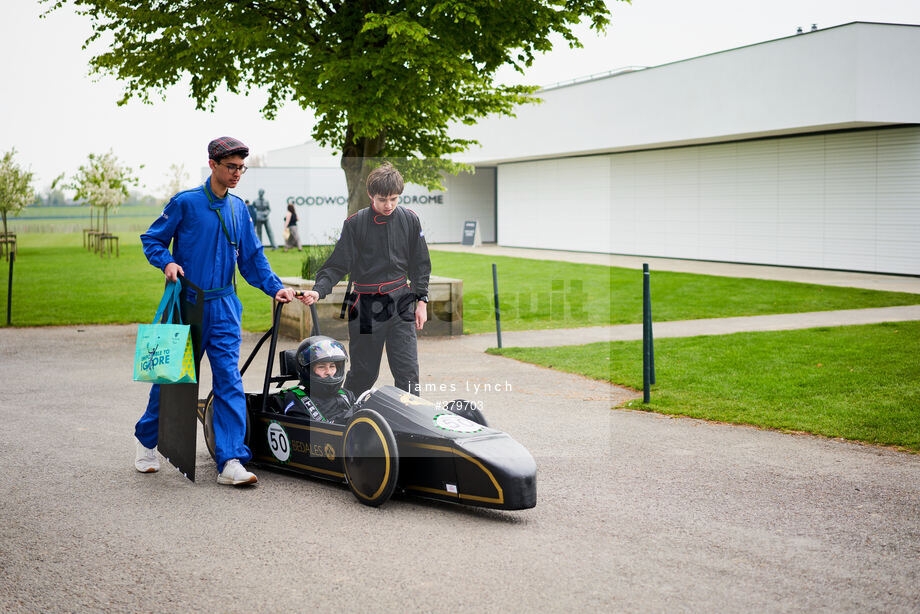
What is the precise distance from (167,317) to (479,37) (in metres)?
8.16

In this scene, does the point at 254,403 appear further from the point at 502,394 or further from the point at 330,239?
the point at 330,239

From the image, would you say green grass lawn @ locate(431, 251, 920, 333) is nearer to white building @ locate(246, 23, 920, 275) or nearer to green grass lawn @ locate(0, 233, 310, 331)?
white building @ locate(246, 23, 920, 275)

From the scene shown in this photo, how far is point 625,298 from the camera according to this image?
17.9m

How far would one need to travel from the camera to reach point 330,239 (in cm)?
1515

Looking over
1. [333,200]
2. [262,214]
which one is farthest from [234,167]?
[262,214]

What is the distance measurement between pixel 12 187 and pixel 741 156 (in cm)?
2969

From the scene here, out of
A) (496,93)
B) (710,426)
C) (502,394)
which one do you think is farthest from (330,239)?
(710,426)

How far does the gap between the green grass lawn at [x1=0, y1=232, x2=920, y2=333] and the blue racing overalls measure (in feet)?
27.6

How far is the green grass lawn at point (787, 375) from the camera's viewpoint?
23.8ft

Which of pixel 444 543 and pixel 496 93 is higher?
pixel 496 93

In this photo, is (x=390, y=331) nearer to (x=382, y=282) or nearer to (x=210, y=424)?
(x=382, y=282)

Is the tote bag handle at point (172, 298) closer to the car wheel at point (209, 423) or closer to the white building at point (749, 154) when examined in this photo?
the car wheel at point (209, 423)

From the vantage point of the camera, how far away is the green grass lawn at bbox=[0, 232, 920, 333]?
1512cm

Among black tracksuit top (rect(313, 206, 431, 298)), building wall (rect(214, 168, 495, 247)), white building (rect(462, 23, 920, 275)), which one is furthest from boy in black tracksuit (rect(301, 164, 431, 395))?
white building (rect(462, 23, 920, 275))
